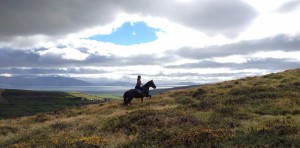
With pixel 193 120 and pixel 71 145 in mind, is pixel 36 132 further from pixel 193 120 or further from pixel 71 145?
pixel 193 120

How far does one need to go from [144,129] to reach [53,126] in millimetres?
10868

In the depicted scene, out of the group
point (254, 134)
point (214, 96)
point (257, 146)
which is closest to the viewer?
point (257, 146)

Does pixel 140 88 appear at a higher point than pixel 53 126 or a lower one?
higher

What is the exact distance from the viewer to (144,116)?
24.7 meters

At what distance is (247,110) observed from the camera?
26.6m

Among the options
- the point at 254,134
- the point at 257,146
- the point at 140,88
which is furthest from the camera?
the point at 140,88

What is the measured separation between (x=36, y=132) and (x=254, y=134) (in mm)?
16365

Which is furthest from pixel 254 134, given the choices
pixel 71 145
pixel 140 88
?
pixel 140 88

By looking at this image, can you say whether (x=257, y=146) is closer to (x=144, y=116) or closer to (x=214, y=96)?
(x=144, y=116)

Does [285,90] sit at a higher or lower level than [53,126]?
higher

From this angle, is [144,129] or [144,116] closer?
[144,129]

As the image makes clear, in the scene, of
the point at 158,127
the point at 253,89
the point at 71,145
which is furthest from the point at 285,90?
the point at 71,145

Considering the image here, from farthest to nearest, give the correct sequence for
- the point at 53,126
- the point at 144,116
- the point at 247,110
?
the point at 53,126 < the point at 247,110 < the point at 144,116

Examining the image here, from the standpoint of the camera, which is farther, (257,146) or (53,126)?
(53,126)
